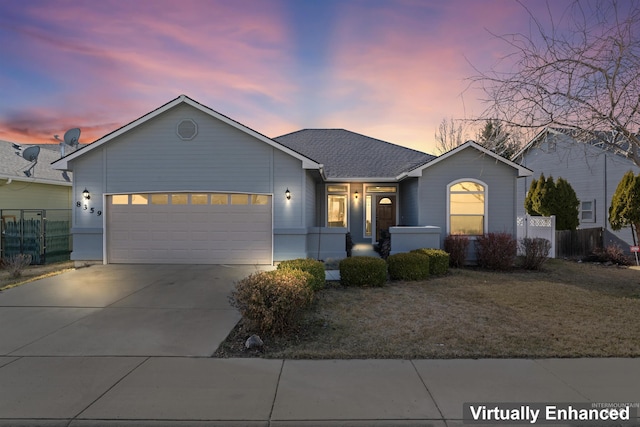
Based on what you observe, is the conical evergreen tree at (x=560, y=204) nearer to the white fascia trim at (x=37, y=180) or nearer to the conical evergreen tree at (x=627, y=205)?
the conical evergreen tree at (x=627, y=205)

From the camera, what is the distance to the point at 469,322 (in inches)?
243

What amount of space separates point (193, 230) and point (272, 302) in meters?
7.64

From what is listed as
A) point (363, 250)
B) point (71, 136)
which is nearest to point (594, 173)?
point (363, 250)

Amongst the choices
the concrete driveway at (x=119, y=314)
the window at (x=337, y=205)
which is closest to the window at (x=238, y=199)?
the concrete driveway at (x=119, y=314)

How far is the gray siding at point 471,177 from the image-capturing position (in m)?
12.9

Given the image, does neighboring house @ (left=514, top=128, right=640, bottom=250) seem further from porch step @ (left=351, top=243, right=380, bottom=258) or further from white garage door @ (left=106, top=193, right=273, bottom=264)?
white garage door @ (left=106, top=193, right=273, bottom=264)

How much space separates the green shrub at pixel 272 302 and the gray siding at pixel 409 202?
28.2 ft

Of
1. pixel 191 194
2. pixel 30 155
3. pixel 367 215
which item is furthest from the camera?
pixel 367 215

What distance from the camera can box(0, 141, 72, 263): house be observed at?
13.3 meters

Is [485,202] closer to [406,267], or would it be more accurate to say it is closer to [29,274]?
[406,267]

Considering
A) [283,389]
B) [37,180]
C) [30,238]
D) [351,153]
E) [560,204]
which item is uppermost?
[351,153]

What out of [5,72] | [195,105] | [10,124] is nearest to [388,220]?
[195,105]

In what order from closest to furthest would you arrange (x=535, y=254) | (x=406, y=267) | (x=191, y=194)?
(x=406, y=267) < (x=535, y=254) < (x=191, y=194)

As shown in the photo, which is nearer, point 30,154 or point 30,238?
point 30,238
